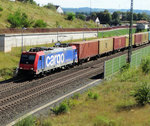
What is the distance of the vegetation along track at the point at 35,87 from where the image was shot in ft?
65.6

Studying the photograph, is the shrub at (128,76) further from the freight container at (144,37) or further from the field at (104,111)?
the freight container at (144,37)

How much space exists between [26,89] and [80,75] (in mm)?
8089

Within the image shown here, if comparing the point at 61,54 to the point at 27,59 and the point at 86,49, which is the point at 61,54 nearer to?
the point at 27,59

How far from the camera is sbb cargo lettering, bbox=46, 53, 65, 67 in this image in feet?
92.3

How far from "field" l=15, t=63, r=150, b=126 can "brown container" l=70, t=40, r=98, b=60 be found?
1358cm

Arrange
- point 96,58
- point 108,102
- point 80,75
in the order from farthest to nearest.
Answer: point 96,58 < point 80,75 < point 108,102

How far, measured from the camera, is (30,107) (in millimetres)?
18781

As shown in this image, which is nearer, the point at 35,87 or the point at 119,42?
the point at 35,87

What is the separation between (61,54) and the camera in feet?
100

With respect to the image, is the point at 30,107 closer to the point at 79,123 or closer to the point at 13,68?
the point at 79,123

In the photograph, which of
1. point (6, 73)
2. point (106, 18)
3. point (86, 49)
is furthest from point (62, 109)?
point (106, 18)

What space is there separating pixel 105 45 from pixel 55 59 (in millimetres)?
16825

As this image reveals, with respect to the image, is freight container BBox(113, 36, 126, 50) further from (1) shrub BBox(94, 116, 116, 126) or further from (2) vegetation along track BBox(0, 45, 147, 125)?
(1) shrub BBox(94, 116, 116, 126)

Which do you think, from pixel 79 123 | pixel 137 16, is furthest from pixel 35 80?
pixel 137 16
